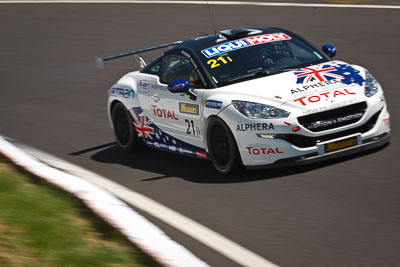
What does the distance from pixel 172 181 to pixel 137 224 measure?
330 cm

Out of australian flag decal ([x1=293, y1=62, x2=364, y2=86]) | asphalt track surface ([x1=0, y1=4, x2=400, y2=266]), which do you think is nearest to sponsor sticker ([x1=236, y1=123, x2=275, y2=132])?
asphalt track surface ([x1=0, y1=4, x2=400, y2=266])

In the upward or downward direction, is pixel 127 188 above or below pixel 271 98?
below

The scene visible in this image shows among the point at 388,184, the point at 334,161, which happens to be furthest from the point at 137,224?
the point at 334,161

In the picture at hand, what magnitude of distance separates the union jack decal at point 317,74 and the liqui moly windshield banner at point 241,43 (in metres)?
0.72

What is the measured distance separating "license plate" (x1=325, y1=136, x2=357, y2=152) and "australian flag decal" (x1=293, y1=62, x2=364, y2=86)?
2.11 feet

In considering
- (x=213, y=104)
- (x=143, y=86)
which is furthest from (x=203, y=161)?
(x=143, y=86)

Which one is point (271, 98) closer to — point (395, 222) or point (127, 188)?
point (127, 188)

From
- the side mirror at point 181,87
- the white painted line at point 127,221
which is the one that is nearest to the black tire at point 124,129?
the side mirror at point 181,87

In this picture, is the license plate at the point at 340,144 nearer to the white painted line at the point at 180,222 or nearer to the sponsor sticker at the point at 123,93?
the white painted line at the point at 180,222

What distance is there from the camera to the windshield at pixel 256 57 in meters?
8.98

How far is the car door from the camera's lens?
9.03 meters

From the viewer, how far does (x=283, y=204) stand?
7.23 m

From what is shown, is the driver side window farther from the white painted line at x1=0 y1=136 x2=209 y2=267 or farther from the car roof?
the white painted line at x1=0 y1=136 x2=209 y2=267

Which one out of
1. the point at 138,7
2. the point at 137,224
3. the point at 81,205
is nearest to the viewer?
the point at 137,224
